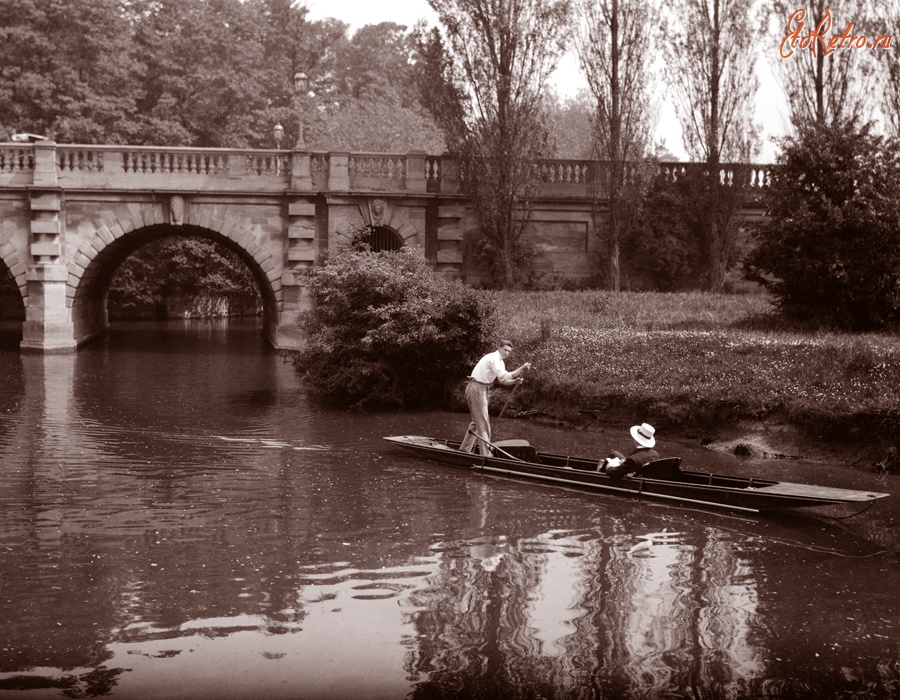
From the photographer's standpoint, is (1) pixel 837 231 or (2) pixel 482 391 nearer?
(2) pixel 482 391

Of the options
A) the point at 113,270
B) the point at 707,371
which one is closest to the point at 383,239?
the point at 113,270

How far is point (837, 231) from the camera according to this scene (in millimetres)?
22375

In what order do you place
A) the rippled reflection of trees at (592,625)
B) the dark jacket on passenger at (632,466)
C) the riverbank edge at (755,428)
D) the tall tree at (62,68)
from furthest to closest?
the tall tree at (62,68) < the riverbank edge at (755,428) < the dark jacket on passenger at (632,466) < the rippled reflection of trees at (592,625)

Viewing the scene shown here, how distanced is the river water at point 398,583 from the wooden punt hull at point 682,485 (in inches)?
8.9

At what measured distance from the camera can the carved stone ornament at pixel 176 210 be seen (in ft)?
105

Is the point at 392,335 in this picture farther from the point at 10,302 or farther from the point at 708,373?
the point at 10,302

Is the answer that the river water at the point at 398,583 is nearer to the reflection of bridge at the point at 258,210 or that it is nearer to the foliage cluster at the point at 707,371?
the foliage cluster at the point at 707,371

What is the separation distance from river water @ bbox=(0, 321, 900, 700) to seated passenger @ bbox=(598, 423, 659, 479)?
0.41 meters

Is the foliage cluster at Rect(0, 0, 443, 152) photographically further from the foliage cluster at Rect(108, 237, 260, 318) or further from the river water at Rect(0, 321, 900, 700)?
the river water at Rect(0, 321, 900, 700)

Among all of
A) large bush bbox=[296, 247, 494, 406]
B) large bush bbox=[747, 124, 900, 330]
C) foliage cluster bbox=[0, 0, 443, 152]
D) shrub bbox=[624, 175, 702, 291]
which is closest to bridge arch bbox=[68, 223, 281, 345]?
foliage cluster bbox=[0, 0, 443, 152]

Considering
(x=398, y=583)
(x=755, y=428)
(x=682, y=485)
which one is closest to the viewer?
(x=398, y=583)

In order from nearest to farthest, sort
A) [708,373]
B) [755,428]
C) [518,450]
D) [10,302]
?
[518,450]
[755,428]
[708,373]
[10,302]

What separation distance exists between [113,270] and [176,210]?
8238 millimetres

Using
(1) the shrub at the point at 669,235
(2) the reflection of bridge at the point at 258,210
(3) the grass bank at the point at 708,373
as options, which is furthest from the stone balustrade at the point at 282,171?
(3) the grass bank at the point at 708,373
